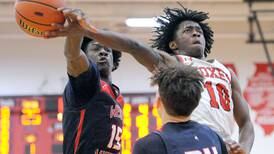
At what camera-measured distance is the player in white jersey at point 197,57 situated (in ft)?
8.17

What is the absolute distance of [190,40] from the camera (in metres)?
3.15

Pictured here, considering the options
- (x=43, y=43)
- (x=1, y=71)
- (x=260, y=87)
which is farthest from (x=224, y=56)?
(x=1, y=71)

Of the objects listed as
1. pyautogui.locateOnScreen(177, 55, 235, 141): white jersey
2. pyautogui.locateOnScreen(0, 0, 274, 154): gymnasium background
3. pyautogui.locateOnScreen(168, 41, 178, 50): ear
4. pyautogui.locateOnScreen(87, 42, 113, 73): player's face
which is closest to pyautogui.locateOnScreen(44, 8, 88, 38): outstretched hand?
pyautogui.locateOnScreen(177, 55, 235, 141): white jersey

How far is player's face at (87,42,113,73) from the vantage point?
3281 millimetres

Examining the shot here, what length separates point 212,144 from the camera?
209cm

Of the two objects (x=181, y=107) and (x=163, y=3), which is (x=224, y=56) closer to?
(x=163, y=3)

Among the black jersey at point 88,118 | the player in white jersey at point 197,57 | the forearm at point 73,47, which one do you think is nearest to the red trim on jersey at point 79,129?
the black jersey at point 88,118

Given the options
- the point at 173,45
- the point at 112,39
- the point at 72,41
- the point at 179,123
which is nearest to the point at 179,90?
the point at 179,123

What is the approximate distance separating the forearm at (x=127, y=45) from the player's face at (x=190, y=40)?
0.43m

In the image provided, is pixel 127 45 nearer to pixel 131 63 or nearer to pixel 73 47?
pixel 73 47

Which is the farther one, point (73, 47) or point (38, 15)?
point (73, 47)

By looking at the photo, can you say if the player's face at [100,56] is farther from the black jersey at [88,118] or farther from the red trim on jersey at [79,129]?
the red trim on jersey at [79,129]

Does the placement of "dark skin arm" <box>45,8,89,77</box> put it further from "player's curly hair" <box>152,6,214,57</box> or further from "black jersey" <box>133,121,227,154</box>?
"player's curly hair" <box>152,6,214,57</box>

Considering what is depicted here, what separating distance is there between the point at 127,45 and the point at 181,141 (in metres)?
0.70
